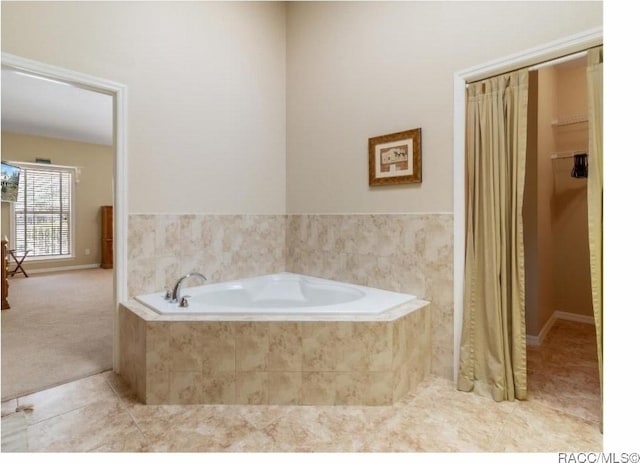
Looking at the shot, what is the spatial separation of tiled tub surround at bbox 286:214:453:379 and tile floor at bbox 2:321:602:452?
529 mm

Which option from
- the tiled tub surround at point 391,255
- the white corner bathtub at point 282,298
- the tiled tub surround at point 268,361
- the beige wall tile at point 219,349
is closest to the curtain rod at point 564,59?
the tiled tub surround at point 391,255

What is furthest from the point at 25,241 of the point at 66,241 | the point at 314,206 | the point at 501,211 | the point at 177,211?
the point at 501,211

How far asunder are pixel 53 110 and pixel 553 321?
691 centimetres

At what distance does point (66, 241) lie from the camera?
23.6 feet

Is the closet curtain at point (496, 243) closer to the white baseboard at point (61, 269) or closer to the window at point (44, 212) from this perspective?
A: the white baseboard at point (61, 269)

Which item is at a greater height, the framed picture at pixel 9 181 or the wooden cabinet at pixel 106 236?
the framed picture at pixel 9 181

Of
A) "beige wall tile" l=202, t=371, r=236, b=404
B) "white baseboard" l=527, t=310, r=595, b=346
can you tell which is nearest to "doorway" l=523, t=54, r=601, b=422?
"white baseboard" l=527, t=310, r=595, b=346

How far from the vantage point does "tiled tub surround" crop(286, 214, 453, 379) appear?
246 cm

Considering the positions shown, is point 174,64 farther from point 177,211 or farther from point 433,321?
point 433,321

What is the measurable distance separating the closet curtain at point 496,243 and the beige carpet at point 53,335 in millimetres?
2528

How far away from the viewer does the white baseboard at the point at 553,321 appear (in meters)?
3.13

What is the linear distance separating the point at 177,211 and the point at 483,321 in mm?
2283

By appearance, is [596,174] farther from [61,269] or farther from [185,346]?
[61,269]

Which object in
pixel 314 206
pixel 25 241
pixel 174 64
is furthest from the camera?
pixel 25 241
